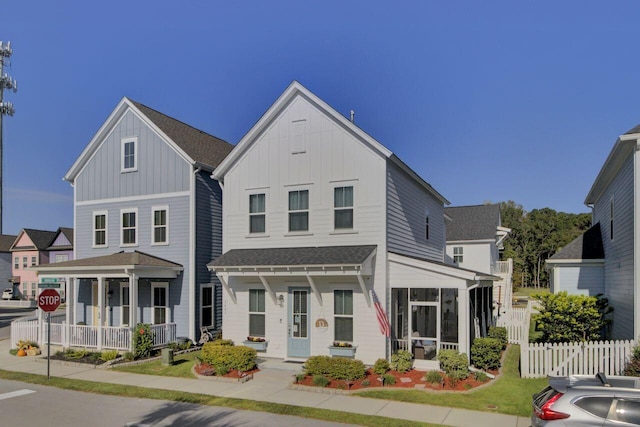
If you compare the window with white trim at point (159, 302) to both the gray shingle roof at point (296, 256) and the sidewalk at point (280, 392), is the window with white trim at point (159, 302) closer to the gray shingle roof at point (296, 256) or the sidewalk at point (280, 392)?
the sidewalk at point (280, 392)

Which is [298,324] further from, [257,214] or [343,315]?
[257,214]

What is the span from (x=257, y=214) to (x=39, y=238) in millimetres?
43969

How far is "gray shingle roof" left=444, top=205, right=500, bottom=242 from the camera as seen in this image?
36531mm

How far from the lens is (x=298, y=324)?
57.4 feet

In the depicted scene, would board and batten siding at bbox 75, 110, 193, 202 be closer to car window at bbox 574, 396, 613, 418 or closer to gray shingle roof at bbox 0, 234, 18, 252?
car window at bbox 574, 396, 613, 418

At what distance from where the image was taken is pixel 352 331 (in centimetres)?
1659

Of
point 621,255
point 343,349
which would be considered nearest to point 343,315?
point 343,349

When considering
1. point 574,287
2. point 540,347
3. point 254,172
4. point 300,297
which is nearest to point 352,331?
point 300,297

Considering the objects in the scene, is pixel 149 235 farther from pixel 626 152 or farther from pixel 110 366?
pixel 626 152

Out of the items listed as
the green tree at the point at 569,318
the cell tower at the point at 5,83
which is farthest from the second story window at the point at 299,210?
the cell tower at the point at 5,83

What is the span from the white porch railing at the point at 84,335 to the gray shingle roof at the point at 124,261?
2569mm

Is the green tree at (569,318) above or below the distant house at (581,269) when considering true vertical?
below

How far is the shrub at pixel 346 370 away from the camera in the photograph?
13.8 metres

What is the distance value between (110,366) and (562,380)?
599 inches
